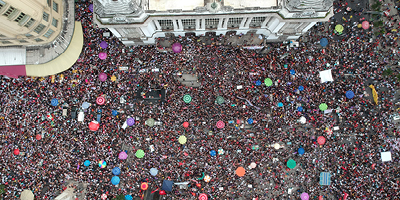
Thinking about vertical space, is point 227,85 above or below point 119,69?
below

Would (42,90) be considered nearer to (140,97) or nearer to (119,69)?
(119,69)

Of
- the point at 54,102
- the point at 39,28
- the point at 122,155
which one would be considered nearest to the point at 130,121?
the point at 122,155

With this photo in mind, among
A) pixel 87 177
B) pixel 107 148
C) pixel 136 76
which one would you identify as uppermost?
pixel 136 76

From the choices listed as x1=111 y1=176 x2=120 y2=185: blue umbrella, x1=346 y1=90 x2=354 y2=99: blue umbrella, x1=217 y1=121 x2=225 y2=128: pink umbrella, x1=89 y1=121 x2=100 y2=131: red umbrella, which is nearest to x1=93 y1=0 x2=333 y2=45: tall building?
x1=346 y1=90 x2=354 y2=99: blue umbrella

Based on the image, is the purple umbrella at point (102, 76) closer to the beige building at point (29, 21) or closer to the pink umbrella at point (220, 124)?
the beige building at point (29, 21)

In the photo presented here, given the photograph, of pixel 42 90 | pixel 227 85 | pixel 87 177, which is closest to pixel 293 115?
pixel 227 85

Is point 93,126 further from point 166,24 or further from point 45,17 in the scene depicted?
point 166,24

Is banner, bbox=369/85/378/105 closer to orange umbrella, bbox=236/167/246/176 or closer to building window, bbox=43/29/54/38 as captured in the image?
orange umbrella, bbox=236/167/246/176
